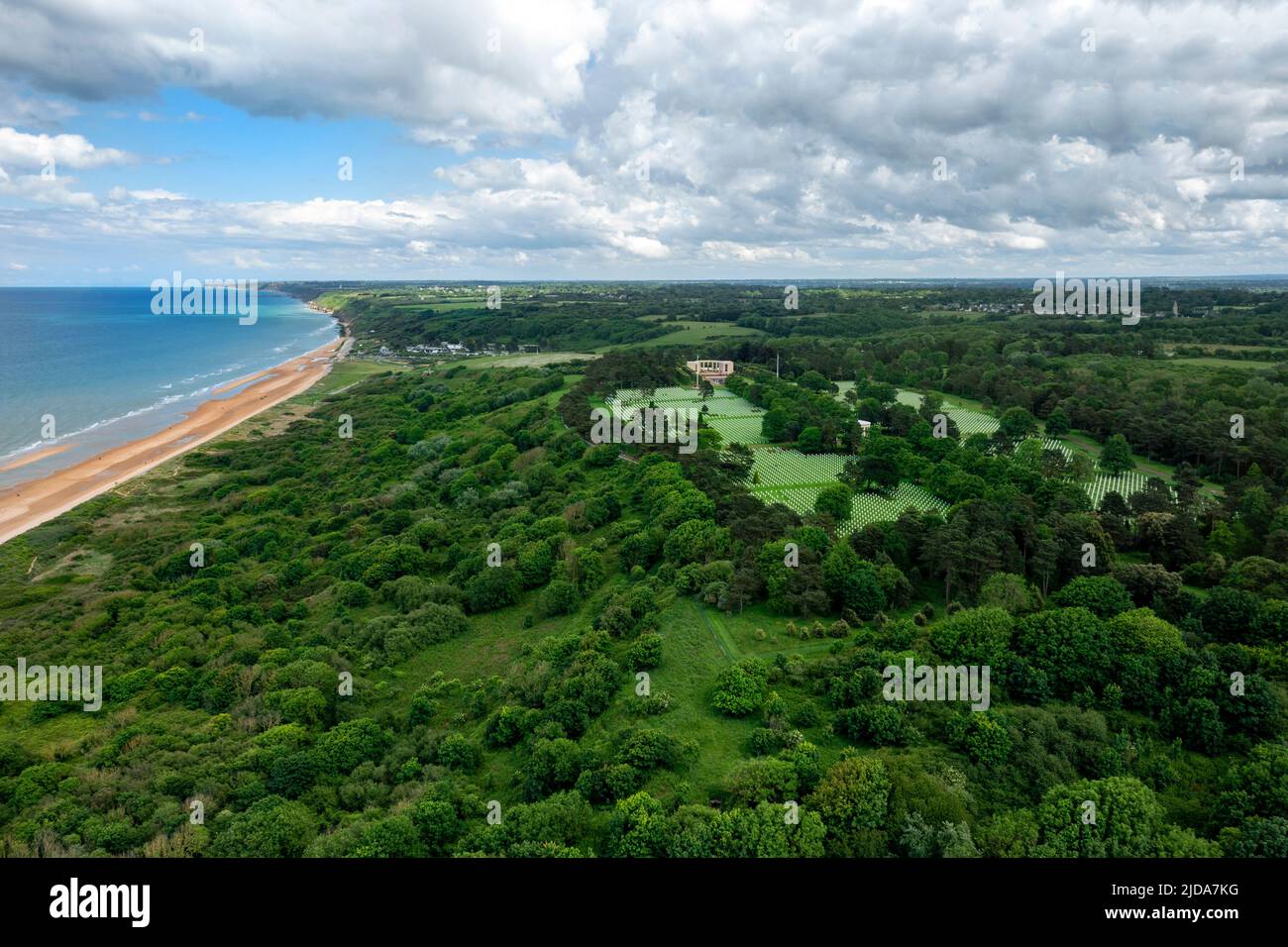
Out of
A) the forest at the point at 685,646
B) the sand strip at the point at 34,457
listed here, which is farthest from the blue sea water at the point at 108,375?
the forest at the point at 685,646

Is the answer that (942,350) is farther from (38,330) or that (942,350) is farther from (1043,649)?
(38,330)

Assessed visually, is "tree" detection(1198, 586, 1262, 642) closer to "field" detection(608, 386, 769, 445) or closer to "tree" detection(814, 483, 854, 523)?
"tree" detection(814, 483, 854, 523)

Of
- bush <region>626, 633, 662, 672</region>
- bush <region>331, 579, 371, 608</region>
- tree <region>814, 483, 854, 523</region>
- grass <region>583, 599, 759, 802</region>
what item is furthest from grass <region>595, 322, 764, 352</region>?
bush <region>626, 633, 662, 672</region>

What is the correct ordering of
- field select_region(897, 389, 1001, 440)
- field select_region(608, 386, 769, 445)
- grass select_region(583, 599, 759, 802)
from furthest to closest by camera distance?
1. field select_region(608, 386, 769, 445)
2. field select_region(897, 389, 1001, 440)
3. grass select_region(583, 599, 759, 802)

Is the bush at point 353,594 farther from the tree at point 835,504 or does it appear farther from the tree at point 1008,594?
the tree at point 1008,594
